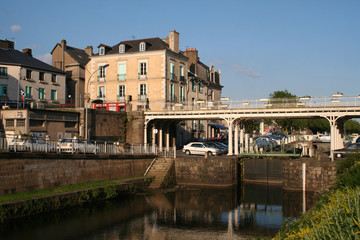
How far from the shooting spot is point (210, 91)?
6575 cm

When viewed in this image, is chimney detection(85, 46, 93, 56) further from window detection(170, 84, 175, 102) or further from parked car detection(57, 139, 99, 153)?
parked car detection(57, 139, 99, 153)

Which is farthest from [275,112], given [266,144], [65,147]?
[65,147]

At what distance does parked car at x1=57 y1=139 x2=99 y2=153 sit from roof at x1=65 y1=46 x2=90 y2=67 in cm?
3175

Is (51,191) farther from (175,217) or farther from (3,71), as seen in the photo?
(3,71)

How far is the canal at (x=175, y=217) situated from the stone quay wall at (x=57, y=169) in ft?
9.16

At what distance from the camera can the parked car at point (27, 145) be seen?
Result: 23.3m

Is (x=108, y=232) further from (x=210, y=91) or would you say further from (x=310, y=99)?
(x=210, y=91)

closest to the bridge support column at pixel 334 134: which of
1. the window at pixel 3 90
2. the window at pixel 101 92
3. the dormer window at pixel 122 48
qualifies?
the dormer window at pixel 122 48

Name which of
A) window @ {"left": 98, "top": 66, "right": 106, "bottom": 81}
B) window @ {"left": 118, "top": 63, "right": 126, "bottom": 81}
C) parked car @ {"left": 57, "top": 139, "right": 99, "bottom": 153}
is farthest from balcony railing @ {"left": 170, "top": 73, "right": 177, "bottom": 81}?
parked car @ {"left": 57, "top": 139, "right": 99, "bottom": 153}

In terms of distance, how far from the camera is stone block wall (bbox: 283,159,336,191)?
30672 millimetres

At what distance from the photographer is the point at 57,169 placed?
25.4 metres

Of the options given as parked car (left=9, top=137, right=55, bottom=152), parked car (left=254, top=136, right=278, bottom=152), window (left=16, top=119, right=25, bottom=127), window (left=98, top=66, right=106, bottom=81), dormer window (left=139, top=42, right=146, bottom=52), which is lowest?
parked car (left=254, top=136, right=278, bottom=152)

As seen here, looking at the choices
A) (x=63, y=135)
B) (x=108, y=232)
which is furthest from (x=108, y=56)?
(x=108, y=232)

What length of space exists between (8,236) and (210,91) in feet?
167
